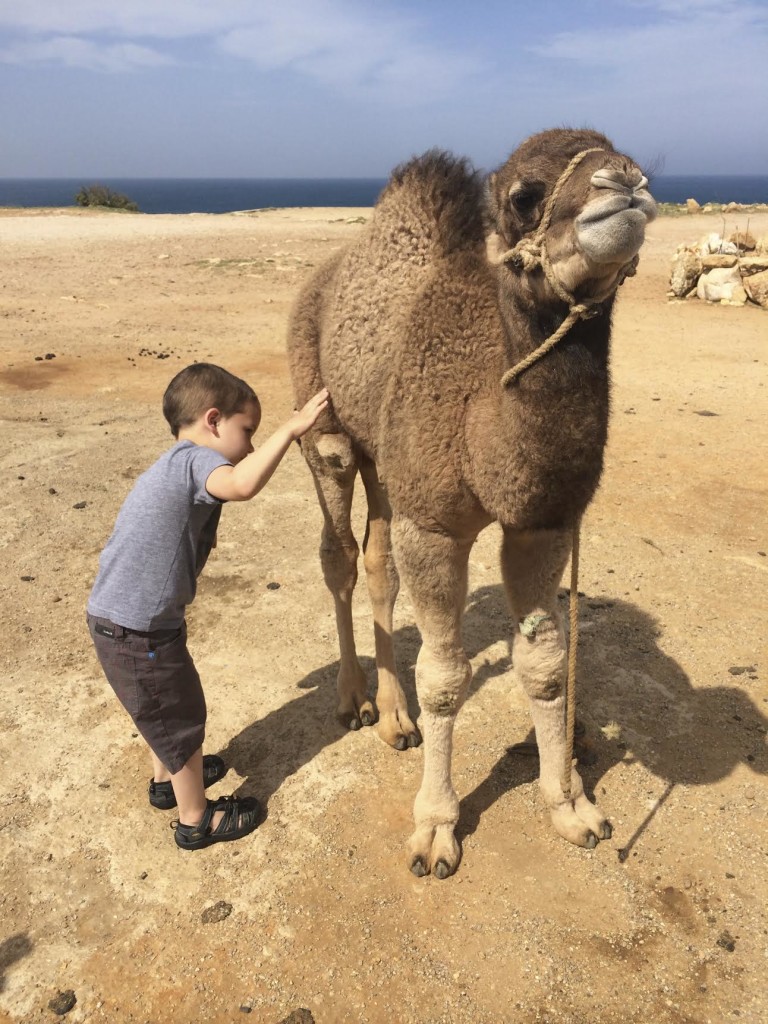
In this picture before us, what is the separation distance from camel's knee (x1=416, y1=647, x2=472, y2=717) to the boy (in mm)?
980

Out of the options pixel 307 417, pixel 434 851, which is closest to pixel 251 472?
pixel 307 417

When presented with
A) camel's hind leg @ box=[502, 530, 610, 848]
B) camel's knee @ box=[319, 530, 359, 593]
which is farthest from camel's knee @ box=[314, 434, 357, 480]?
camel's hind leg @ box=[502, 530, 610, 848]

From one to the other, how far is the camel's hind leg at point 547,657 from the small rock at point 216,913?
142cm

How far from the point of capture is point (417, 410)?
281 centimetres

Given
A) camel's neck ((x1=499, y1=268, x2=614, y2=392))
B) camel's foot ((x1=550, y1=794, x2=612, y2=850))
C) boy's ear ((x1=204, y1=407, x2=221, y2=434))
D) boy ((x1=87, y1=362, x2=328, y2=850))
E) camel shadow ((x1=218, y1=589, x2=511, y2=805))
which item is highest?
camel's neck ((x1=499, y1=268, x2=614, y2=392))

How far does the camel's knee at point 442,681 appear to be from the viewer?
3.17 m

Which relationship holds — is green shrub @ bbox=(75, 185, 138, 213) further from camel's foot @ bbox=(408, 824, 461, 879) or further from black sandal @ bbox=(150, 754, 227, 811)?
camel's foot @ bbox=(408, 824, 461, 879)

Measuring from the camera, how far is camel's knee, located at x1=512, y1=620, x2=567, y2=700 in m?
3.15

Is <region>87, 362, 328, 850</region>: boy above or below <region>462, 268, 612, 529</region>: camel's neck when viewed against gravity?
below

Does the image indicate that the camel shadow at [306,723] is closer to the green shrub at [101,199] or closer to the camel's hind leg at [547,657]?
the camel's hind leg at [547,657]

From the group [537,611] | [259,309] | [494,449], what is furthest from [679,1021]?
[259,309]

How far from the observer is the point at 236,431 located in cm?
309

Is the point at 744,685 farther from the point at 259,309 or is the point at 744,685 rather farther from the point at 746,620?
the point at 259,309

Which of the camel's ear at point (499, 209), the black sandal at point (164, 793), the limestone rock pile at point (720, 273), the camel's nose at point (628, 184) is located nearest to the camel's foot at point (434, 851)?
the black sandal at point (164, 793)
